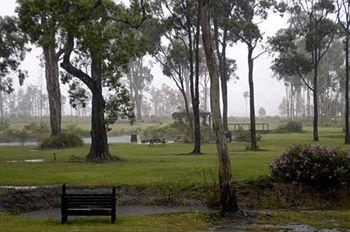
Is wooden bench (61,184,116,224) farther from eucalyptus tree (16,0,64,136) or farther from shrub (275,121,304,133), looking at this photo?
shrub (275,121,304,133)

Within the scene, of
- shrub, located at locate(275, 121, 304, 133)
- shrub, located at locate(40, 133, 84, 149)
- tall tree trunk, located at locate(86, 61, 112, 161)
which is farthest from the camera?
shrub, located at locate(275, 121, 304, 133)

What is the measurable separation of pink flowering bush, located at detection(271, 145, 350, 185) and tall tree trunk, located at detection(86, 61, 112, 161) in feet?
44.1

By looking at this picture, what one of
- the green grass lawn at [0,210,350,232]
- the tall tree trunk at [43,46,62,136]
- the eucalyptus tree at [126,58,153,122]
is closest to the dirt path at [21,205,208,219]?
the green grass lawn at [0,210,350,232]

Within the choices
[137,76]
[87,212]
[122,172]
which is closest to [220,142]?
[87,212]

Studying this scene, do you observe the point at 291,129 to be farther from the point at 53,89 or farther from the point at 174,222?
the point at 174,222

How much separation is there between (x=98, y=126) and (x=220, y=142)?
671 inches

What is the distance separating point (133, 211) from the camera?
17.5 m

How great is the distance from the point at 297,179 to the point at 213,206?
12.5 ft

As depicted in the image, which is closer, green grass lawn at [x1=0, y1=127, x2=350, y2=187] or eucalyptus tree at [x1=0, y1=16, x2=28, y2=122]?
green grass lawn at [x1=0, y1=127, x2=350, y2=187]

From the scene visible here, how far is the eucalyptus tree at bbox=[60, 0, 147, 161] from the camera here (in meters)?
27.8

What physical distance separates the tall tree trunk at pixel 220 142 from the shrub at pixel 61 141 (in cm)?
2918

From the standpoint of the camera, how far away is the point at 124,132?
8094 cm

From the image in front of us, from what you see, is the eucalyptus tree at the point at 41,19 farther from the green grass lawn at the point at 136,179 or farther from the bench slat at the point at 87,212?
the bench slat at the point at 87,212

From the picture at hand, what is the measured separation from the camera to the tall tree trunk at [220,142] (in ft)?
51.4
